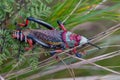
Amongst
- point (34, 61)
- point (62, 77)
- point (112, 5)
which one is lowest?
point (62, 77)

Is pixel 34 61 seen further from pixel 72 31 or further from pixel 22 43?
pixel 72 31

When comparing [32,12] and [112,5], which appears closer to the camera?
[32,12]

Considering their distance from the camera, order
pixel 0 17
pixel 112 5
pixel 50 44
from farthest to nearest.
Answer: pixel 112 5 → pixel 50 44 → pixel 0 17

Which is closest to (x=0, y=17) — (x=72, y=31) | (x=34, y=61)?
(x=34, y=61)

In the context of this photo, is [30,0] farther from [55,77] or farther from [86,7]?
[55,77]

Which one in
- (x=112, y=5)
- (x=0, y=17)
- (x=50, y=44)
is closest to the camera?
(x=0, y=17)

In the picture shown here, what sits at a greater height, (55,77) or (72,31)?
(72,31)

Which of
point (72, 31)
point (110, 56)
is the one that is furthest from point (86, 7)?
point (110, 56)
